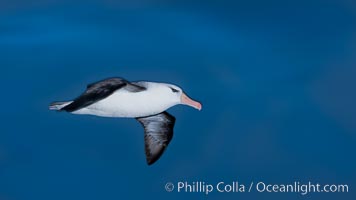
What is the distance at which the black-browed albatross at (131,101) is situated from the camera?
162 centimetres

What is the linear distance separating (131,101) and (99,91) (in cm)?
10

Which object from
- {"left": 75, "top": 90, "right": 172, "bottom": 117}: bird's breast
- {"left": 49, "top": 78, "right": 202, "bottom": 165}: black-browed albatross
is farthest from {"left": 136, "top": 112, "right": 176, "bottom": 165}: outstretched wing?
{"left": 75, "top": 90, "right": 172, "bottom": 117}: bird's breast

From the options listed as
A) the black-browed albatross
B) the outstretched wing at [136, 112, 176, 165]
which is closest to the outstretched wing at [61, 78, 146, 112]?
the black-browed albatross

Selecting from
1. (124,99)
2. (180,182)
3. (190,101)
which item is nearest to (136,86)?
(124,99)

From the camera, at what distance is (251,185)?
1951 mm

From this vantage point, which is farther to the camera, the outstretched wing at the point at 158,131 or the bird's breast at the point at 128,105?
the outstretched wing at the point at 158,131

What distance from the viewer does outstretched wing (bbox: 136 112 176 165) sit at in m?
1.85

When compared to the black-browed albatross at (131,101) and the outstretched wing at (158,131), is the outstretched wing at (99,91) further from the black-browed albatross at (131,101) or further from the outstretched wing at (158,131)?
the outstretched wing at (158,131)

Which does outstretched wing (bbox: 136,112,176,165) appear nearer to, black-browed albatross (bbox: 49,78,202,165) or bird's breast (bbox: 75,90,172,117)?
black-browed albatross (bbox: 49,78,202,165)

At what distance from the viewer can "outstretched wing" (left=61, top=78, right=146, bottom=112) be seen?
5.20 feet

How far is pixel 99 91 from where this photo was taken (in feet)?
5.35

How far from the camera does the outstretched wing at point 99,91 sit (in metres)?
1.58

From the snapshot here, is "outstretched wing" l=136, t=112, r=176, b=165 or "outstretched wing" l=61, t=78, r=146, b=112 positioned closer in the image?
"outstretched wing" l=61, t=78, r=146, b=112

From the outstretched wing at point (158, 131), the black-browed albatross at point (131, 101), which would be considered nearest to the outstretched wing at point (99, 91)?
the black-browed albatross at point (131, 101)
